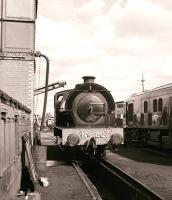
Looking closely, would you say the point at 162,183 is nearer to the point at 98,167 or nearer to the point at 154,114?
the point at 98,167

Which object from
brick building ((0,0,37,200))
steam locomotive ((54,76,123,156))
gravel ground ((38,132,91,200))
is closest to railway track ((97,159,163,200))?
gravel ground ((38,132,91,200))

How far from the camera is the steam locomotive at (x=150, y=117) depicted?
1853 centimetres

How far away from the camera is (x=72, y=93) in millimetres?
15711

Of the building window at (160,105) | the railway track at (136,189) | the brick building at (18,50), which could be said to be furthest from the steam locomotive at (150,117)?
the railway track at (136,189)

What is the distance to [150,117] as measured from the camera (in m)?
21.0

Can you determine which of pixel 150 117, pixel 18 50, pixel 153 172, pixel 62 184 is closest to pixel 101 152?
pixel 153 172

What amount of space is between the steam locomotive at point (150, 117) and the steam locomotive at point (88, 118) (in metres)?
3.49

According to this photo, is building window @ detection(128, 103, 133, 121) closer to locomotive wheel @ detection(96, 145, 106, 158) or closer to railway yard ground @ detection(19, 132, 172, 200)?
railway yard ground @ detection(19, 132, 172, 200)

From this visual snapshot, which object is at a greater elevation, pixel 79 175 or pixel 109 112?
pixel 109 112

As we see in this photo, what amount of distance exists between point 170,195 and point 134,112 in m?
15.4

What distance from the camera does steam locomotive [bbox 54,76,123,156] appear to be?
49.0 ft

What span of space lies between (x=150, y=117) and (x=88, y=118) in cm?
607

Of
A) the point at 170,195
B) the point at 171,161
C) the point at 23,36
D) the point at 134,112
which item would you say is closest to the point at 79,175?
the point at 170,195

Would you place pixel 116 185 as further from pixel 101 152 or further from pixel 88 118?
pixel 101 152
